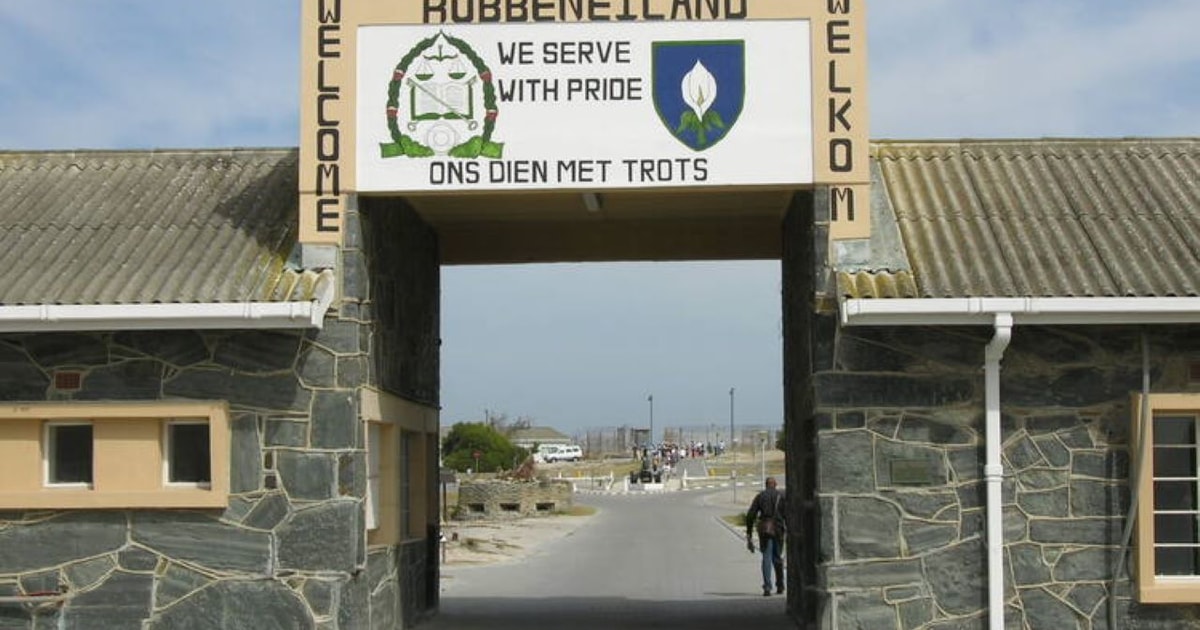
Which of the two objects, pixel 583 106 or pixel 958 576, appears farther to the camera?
pixel 583 106

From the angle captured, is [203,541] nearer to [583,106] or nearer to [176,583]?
[176,583]

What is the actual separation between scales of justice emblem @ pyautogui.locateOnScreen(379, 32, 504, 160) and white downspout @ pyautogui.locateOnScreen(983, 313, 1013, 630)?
422 cm

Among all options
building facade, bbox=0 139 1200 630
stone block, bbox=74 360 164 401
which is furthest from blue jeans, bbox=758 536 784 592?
stone block, bbox=74 360 164 401

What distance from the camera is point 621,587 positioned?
69.2ft

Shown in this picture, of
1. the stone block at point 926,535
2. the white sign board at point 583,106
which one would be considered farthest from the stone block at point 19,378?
the stone block at point 926,535

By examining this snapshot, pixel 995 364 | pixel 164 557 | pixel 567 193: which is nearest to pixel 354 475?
pixel 164 557

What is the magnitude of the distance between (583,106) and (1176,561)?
19.4ft

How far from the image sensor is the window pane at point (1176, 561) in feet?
40.4

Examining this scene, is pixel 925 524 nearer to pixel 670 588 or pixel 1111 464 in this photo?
pixel 1111 464


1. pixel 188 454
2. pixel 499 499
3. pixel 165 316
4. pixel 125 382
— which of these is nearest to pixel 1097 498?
pixel 188 454

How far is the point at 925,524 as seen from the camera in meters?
12.1

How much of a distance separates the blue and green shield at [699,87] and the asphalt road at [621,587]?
545cm

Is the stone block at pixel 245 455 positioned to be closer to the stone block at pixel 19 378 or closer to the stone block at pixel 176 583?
the stone block at pixel 176 583

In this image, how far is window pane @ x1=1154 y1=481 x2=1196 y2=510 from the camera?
1233 cm
